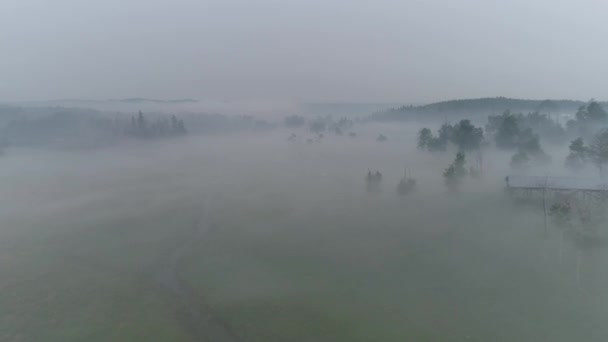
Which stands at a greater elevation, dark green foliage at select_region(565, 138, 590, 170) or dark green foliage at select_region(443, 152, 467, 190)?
dark green foliage at select_region(565, 138, 590, 170)

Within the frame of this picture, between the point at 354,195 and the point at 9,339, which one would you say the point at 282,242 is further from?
the point at 9,339

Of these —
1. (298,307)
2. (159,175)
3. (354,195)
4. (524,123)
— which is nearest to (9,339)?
(298,307)

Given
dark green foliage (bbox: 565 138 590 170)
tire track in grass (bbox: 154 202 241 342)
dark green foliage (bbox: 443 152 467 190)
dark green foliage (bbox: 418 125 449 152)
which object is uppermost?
dark green foliage (bbox: 418 125 449 152)

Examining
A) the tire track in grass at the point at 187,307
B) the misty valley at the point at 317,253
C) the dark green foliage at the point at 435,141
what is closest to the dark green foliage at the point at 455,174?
the misty valley at the point at 317,253

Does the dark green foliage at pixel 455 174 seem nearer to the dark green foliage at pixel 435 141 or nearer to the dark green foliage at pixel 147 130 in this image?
the dark green foliage at pixel 435 141

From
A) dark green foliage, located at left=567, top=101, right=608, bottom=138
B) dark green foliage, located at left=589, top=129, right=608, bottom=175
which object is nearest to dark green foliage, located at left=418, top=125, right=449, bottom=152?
dark green foliage, located at left=567, top=101, right=608, bottom=138

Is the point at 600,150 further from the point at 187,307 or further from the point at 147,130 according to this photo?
the point at 147,130

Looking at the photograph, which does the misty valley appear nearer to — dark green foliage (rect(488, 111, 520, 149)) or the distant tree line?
dark green foliage (rect(488, 111, 520, 149))

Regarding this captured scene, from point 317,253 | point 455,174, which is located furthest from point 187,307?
point 455,174
